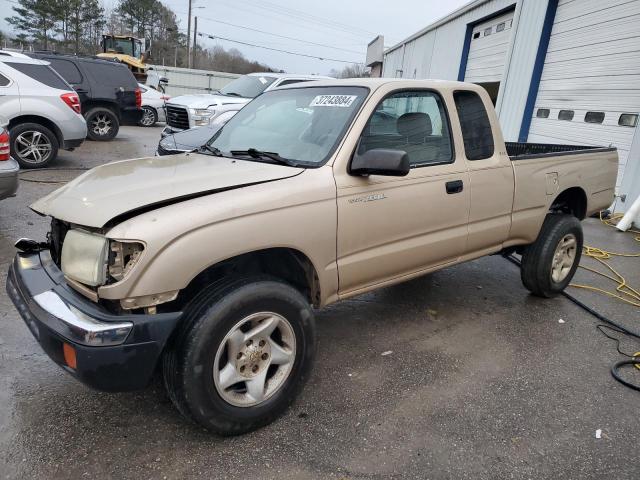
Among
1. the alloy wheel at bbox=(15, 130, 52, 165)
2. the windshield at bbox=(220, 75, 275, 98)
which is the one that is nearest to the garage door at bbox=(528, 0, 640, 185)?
the windshield at bbox=(220, 75, 275, 98)

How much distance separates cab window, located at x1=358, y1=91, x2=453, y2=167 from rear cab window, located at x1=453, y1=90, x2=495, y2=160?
187 mm

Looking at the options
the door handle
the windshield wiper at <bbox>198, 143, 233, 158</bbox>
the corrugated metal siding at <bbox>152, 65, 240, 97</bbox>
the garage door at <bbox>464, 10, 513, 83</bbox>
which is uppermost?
the garage door at <bbox>464, 10, 513, 83</bbox>

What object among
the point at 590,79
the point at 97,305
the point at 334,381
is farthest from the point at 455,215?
the point at 590,79

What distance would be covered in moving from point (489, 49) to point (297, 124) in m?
11.8

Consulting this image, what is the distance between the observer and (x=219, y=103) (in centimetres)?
938

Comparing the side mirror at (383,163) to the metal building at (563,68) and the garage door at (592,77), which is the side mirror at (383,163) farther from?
Answer: the garage door at (592,77)

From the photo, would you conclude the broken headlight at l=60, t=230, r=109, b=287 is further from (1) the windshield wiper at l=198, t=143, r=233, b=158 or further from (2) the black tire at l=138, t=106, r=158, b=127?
(2) the black tire at l=138, t=106, r=158, b=127

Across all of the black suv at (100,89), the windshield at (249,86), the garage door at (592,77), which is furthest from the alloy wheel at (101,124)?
the garage door at (592,77)

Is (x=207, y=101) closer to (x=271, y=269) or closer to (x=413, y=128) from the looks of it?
(x=413, y=128)

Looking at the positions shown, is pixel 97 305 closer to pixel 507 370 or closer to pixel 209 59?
pixel 507 370

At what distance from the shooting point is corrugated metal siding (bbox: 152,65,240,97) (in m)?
29.5

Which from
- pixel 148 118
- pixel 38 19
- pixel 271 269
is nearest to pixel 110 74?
pixel 148 118

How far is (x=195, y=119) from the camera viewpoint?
367 inches

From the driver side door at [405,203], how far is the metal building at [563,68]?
19.3ft
